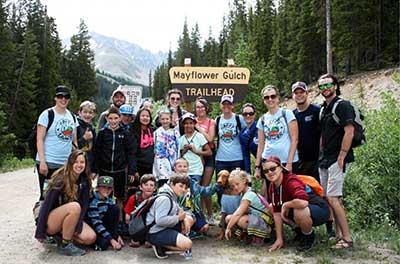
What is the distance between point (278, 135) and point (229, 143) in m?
0.94

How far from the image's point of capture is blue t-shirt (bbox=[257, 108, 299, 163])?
5215 mm

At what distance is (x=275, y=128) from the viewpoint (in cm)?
526

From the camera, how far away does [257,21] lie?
161 ft

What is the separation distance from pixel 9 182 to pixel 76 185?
8100 mm

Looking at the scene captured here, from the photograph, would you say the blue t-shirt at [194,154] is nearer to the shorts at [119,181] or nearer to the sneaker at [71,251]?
the shorts at [119,181]

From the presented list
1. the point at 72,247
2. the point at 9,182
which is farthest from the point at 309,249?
the point at 9,182

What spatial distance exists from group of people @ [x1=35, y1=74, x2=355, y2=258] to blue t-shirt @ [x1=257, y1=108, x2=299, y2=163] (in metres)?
0.01

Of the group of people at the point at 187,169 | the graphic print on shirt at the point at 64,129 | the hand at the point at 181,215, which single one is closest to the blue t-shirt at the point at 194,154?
the group of people at the point at 187,169

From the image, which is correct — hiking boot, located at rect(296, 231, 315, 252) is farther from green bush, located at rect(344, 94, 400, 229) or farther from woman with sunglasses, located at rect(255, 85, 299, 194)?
green bush, located at rect(344, 94, 400, 229)

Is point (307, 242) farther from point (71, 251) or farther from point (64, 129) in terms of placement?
point (64, 129)

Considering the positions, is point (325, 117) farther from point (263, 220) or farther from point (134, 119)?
point (134, 119)

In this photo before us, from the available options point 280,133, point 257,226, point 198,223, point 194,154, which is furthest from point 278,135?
point 198,223

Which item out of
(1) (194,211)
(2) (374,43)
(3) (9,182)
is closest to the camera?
(1) (194,211)

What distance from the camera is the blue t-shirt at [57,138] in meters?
5.19
